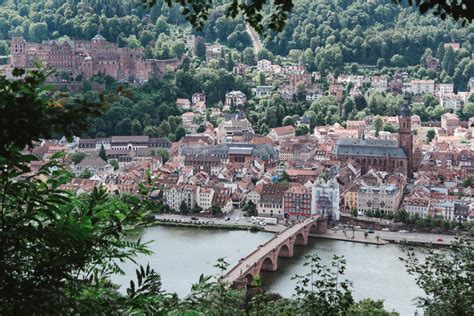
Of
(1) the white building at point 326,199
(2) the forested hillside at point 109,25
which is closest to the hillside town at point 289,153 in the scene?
(1) the white building at point 326,199

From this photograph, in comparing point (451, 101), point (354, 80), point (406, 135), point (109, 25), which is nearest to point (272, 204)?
point (406, 135)

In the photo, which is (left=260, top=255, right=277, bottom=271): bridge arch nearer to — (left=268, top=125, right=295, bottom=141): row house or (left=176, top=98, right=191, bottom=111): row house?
(left=268, top=125, right=295, bottom=141): row house

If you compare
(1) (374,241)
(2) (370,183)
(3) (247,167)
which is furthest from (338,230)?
(3) (247,167)

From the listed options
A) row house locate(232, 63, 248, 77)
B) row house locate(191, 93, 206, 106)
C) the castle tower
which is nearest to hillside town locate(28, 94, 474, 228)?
row house locate(191, 93, 206, 106)

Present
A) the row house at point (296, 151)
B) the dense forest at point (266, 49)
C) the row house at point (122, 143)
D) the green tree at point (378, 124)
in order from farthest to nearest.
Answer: the dense forest at point (266, 49) → the green tree at point (378, 124) → the row house at point (122, 143) → the row house at point (296, 151)

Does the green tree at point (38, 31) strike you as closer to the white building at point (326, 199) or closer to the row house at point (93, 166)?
the row house at point (93, 166)

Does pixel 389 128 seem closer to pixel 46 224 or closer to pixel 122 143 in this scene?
pixel 122 143

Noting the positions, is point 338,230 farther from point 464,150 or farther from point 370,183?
point 464,150
